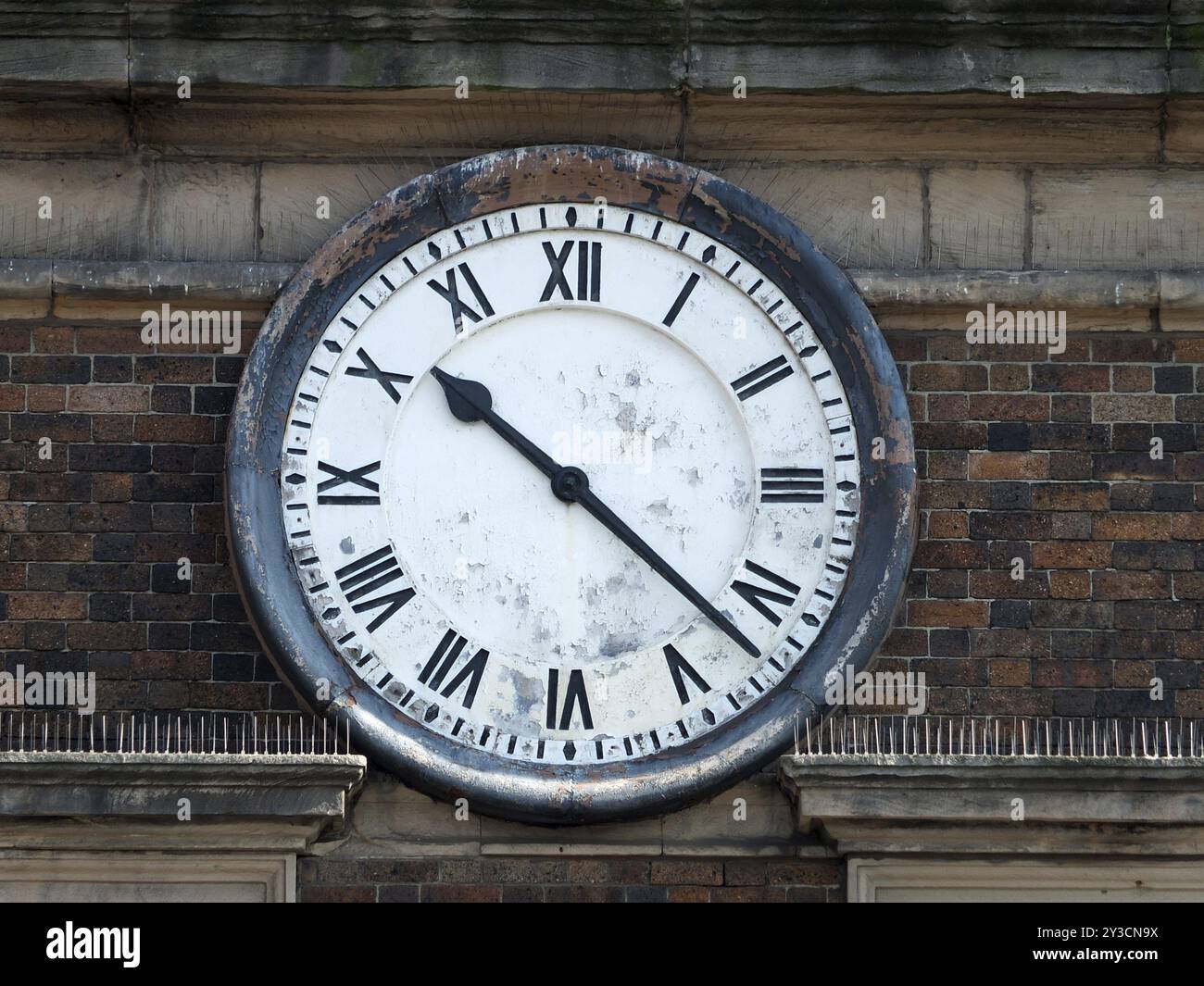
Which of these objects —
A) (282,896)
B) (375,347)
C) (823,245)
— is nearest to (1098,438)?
(823,245)

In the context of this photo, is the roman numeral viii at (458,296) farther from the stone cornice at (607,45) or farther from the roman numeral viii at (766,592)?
the roman numeral viii at (766,592)

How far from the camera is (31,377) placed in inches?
321

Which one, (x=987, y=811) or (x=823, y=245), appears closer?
(x=987, y=811)

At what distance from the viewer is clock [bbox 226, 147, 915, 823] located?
782 centimetres

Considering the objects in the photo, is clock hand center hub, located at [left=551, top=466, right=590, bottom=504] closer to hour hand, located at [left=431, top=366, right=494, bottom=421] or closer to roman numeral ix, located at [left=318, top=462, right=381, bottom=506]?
hour hand, located at [left=431, top=366, right=494, bottom=421]

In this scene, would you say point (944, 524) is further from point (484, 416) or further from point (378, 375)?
point (378, 375)

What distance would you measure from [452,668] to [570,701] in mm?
310

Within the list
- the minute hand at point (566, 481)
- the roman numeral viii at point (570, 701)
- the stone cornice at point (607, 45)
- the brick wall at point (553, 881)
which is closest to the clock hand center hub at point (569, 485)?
the minute hand at point (566, 481)

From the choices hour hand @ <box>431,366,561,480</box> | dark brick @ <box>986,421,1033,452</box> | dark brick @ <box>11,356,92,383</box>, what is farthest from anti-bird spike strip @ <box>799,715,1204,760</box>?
dark brick @ <box>11,356,92,383</box>

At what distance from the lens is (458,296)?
26.6 feet

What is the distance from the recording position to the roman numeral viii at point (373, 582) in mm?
7891

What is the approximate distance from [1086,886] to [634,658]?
127 centimetres

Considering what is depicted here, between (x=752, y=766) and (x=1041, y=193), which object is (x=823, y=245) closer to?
(x=1041, y=193)
